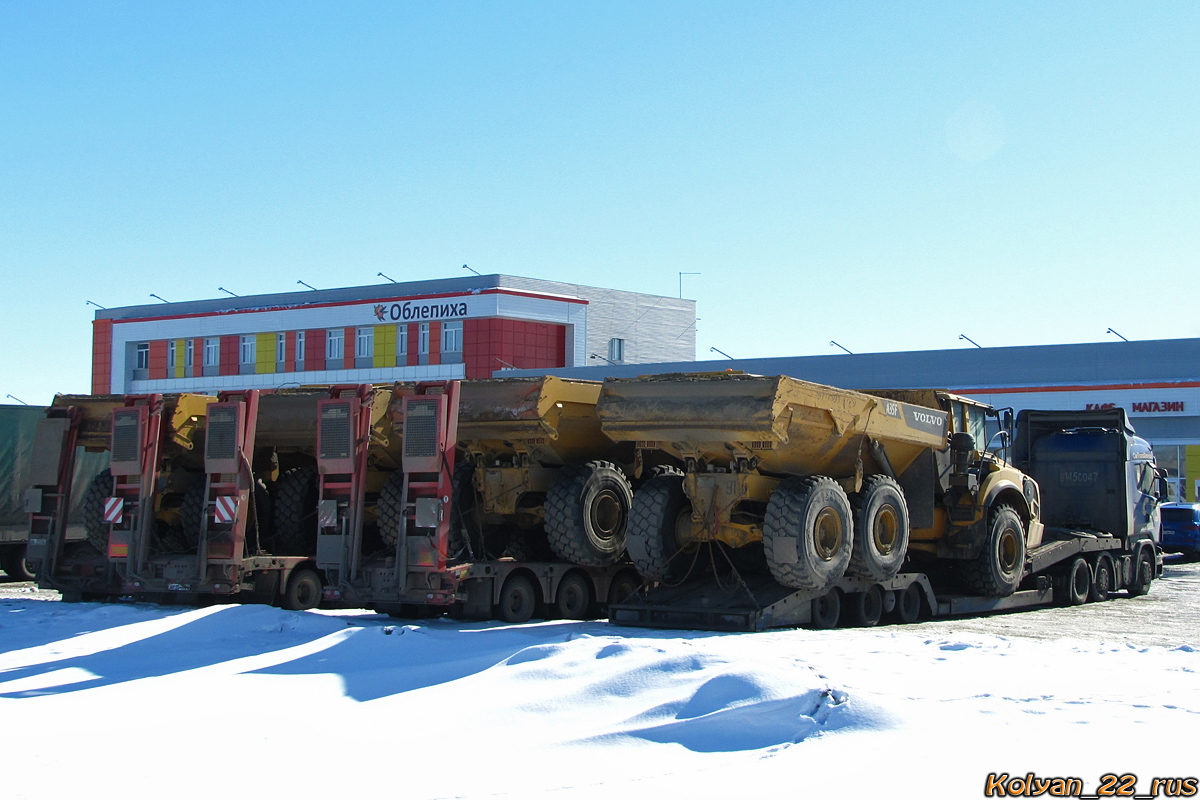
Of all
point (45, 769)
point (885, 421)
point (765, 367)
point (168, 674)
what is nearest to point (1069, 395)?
point (765, 367)

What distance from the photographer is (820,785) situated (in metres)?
6.43

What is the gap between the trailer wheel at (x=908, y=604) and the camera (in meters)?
14.8

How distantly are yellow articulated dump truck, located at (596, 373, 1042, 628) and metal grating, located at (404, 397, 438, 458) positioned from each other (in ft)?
6.21

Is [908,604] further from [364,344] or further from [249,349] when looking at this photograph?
[249,349]

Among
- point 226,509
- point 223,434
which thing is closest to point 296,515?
point 226,509

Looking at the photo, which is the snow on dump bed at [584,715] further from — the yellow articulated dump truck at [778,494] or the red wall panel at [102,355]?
the red wall panel at [102,355]

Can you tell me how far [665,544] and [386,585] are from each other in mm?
3133

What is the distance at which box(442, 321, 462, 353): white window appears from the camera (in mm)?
55031

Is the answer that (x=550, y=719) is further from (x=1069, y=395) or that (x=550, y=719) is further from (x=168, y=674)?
(x=1069, y=395)

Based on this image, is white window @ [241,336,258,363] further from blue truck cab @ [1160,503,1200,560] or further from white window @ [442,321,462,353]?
blue truck cab @ [1160,503,1200,560]

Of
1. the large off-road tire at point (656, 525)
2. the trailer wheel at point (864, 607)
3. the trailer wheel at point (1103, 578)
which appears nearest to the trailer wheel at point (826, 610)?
the trailer wheel at point (864, 607)

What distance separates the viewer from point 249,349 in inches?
2371

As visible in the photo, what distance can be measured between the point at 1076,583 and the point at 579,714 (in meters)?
12.1

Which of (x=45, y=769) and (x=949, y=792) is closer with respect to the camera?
(x=949, y=792)
